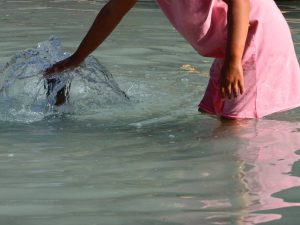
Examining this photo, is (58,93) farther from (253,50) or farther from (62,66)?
(253,50)

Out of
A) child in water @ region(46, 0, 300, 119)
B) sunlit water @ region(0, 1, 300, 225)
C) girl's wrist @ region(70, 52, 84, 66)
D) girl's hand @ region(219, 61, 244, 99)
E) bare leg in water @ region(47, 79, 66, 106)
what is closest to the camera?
sunlit water @ region(0, 1, 300, 225)

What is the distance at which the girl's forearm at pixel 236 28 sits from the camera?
11.9 ft

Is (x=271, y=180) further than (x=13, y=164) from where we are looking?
No

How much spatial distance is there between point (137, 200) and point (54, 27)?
503cm

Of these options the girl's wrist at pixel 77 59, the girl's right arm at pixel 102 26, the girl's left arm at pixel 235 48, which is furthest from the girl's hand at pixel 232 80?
the girl's wrist at pixel 77 59

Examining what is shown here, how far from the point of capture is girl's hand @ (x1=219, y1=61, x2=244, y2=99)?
359 centimetres

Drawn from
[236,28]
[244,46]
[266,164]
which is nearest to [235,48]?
[236,28]

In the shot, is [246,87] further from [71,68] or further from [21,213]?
[21,213]

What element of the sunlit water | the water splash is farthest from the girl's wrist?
the sunlit water

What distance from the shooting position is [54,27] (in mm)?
7707

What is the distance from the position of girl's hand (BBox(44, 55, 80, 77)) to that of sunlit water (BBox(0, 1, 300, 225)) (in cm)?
22

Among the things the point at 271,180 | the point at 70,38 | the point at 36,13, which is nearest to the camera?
the point at 271,180

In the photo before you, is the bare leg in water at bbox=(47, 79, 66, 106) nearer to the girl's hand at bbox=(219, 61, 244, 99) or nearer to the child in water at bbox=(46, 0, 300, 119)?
the child in water at bbox=(46, 0, 300, 119)

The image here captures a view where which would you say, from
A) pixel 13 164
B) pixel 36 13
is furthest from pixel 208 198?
pixel 36 13
